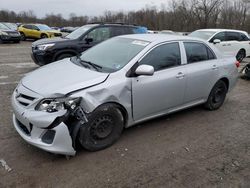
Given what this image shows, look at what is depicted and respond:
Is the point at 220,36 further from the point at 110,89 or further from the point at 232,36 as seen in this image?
the point at 110,89

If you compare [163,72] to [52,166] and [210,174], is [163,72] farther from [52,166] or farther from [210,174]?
[52,166]

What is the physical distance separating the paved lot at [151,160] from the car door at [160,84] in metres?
0.44

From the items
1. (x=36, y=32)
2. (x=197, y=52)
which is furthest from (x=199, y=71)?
(x=36, y=32)

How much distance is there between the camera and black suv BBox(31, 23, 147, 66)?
7.74 m

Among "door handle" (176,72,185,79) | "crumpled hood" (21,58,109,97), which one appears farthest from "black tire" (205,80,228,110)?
"crumpled hood" (21,58,109,97)

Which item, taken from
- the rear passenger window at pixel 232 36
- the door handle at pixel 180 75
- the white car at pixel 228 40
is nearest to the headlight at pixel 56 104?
the door handle at pixel 180 75

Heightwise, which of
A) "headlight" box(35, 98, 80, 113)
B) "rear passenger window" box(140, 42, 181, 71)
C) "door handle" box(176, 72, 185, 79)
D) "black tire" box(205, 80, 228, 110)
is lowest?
"black tire" box(205, 80, 228, 110)

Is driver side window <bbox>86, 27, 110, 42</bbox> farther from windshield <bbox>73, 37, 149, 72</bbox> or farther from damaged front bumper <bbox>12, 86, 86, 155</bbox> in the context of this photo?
damaged front bumper <bbox>12, 86, 86, 155</bbox>

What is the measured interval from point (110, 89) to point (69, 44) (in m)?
5.07

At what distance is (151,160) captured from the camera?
3307 millimetres

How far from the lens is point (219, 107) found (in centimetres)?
537

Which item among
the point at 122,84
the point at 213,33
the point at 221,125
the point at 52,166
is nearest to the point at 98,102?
the point at 122,84

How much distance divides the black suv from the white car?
4.88 meters

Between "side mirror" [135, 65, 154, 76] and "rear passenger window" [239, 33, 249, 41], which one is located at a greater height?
"rear passenger window" [239, 33, 249, 41]
